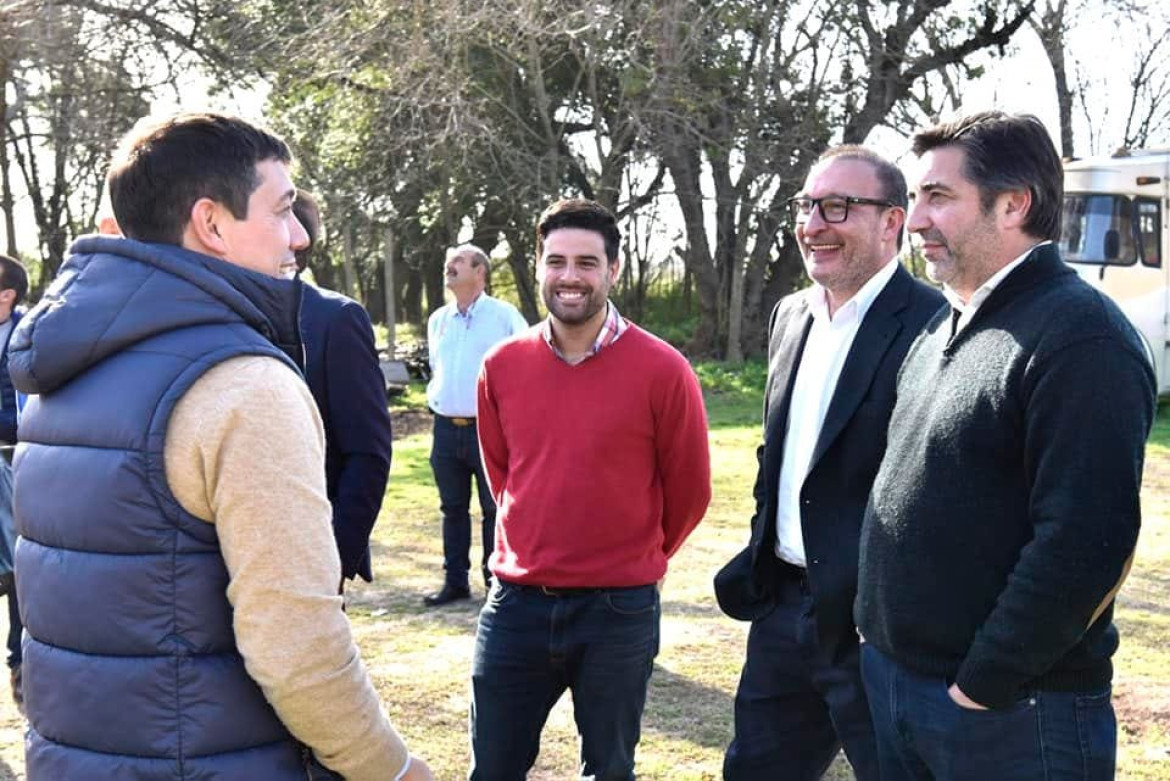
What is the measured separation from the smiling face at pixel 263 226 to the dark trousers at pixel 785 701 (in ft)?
6.04

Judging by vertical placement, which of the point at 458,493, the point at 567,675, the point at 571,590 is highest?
the point at 571,590

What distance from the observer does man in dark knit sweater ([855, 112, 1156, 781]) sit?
8.11ft

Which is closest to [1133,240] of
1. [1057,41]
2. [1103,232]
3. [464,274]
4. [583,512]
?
[1103,232]

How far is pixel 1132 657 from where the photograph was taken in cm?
666

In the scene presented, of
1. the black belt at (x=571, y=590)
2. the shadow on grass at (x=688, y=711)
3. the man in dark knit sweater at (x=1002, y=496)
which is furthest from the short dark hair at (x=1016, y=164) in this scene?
the shadow on grass at (x=688, y=711)

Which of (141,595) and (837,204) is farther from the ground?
(837,204)

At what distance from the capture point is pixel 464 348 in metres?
8.43

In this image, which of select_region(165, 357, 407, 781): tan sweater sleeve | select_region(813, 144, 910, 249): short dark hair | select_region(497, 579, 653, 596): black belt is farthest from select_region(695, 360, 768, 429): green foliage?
select_region(165, 357, 407, 781): tan sweater sleeve

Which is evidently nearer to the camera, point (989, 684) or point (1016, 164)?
point (989, 684)

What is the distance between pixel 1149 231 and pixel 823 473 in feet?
52.2

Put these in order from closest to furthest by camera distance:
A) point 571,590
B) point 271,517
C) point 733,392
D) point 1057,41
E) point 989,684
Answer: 1. point 271,517
2. point 989,684
3. point 571,590
4. point 733,392
5. point 1057,41

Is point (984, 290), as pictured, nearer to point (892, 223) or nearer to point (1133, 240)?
point (892, 223)

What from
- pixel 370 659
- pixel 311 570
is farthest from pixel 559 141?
pixel 311 570

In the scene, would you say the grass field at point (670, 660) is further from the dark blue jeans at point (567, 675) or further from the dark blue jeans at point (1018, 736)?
the dark blue jeans at point (1018, 736)
